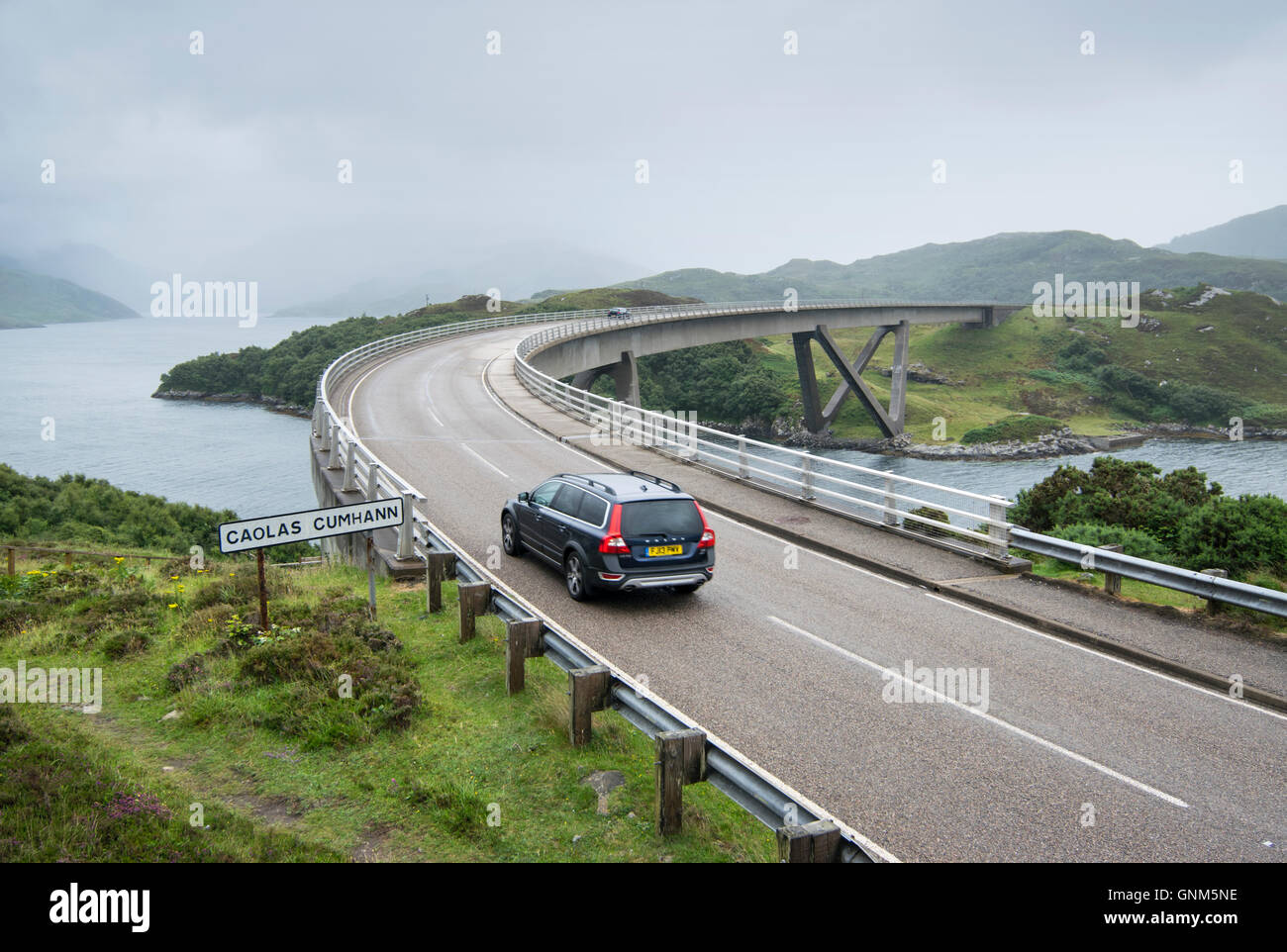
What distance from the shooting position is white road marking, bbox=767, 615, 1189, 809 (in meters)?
6.86

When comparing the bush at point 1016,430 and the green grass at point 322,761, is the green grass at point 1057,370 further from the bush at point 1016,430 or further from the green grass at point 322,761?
the green grass at point 322,761

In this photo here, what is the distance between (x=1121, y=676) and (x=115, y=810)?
9.76 metres

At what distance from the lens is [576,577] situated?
38.1 ft

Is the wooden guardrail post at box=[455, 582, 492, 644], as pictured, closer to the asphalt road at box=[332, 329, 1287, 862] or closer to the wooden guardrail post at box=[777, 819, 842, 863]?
the asphalt road at box=[332, 329, 1287, 862]

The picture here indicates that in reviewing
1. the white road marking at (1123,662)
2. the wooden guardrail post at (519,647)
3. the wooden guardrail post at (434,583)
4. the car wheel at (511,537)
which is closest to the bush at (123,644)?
the wooden guardrail post at (434,583)

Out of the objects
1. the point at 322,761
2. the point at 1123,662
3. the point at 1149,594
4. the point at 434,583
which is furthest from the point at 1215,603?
the point at 322,761

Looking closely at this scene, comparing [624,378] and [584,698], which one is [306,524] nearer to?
[584,698]

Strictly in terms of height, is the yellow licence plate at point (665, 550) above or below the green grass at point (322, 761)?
A: above

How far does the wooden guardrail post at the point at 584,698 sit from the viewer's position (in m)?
7.30

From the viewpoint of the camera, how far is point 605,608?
37.5 ft

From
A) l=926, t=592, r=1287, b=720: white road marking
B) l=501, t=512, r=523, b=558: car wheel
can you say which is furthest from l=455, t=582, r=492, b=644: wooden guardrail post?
l=926, t=592, r=1287, b=720: white road marking

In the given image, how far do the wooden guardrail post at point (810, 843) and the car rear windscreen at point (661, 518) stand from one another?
637 cm

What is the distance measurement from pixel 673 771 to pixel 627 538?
534cm

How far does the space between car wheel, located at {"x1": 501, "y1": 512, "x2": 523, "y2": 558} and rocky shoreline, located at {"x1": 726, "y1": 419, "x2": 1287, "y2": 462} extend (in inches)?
2508
